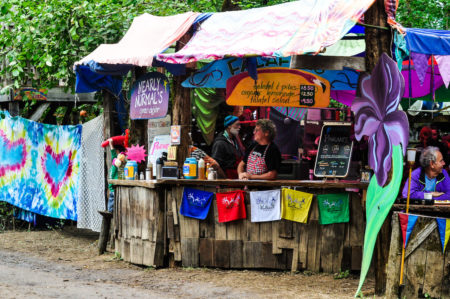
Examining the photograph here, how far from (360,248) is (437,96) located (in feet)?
13.7

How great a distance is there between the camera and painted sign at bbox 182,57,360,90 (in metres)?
10.0

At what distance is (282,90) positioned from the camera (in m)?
9.35

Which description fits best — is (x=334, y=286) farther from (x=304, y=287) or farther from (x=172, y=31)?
(x=172, y=31)

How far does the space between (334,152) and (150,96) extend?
2.97 metres

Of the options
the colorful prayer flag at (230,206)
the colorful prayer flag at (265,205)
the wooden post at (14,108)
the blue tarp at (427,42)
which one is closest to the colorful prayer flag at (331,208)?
the colorful prayer flag at (265,205)

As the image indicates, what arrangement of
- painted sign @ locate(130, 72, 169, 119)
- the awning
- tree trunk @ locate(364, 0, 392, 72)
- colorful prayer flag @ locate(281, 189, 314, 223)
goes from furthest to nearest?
painted sign @ locate(130, 72, 169, 119) < the awning < colorful prayer flag @ locate(281, 189, 314, 223) < tree trunk @ locate(364, 0, 392, 72)

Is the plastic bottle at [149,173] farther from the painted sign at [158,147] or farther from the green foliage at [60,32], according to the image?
the green foliage at [60,32]

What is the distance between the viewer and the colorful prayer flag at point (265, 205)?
30.1ft

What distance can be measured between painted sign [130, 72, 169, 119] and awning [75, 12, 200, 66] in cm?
50

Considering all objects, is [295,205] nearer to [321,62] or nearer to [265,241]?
[265,241]

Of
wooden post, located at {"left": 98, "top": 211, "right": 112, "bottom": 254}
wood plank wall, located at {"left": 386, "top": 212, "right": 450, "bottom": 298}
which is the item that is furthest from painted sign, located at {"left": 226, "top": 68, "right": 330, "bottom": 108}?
wooden post, located at {"left": 98, "top": 211, "right": 112, "bottom": 254}

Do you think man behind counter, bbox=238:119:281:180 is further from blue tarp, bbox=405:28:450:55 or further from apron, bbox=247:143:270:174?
blue tarp, bbox=405:28:450:55

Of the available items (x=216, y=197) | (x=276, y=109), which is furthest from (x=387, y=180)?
(x=276, y=109)

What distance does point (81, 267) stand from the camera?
1012cm
